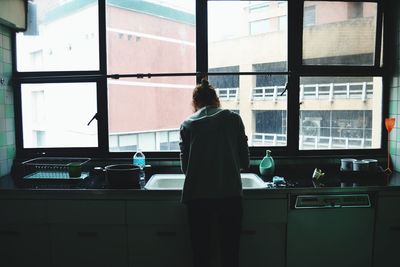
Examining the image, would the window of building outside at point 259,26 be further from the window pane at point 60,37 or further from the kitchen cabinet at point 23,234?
the kitchen cabinet at point 23,234

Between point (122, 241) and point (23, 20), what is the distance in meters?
1.89

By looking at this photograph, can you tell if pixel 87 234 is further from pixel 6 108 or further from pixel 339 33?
pixel 339 33

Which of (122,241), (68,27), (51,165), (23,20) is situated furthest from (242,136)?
(23,20)

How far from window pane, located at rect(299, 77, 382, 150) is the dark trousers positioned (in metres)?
1.12

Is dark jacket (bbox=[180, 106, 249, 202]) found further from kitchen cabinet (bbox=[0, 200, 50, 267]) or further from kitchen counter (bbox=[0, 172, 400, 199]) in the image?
kitchen cabinet (bbox=[0, 200, 50, 267])

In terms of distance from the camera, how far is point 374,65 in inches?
108

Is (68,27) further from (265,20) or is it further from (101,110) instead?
(265,20)

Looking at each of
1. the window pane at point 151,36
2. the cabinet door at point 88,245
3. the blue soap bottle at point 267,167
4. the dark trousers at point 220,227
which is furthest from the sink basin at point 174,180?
the window pane at point 151,36

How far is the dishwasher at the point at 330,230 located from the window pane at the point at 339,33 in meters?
1.16

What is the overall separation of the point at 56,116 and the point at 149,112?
0.76 meters

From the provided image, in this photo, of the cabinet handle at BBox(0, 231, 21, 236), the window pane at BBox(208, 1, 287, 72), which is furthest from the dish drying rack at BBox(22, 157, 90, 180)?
the window pane at BBox(208, 1, 287, 72)

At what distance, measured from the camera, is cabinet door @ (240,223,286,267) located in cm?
211

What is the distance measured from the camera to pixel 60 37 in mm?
2727

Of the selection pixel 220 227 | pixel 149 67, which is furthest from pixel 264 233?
pixel 149 67
